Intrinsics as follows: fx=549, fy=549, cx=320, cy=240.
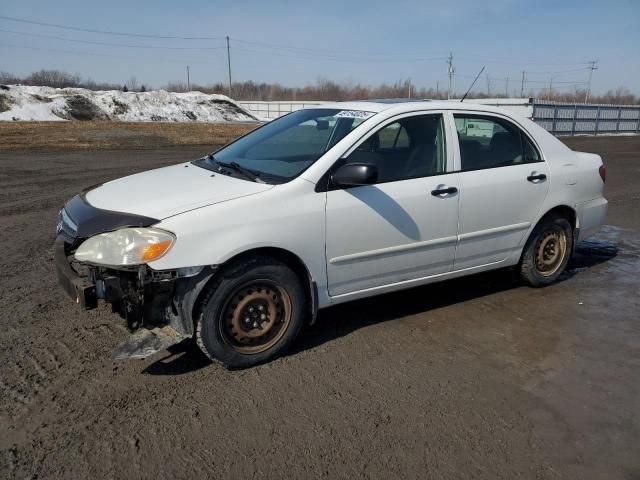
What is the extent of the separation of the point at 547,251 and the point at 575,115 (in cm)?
2877

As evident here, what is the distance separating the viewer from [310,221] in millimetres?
3717

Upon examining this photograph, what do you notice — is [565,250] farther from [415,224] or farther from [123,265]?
[123,265]

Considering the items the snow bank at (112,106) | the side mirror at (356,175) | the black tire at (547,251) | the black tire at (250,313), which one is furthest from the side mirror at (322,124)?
the snow bank at (112,106)

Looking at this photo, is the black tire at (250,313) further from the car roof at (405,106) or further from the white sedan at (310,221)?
the car roof at (405,106)

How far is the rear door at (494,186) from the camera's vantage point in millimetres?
4555

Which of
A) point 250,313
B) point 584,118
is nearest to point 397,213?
point 250,313

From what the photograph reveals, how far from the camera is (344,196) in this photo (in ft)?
12.6

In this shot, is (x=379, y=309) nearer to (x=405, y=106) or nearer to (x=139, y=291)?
(x=405, y=106)

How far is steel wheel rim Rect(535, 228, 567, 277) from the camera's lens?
207 inches

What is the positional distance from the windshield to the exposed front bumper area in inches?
38.4

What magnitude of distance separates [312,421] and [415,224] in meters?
1.77

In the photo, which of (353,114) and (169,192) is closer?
(169,192)

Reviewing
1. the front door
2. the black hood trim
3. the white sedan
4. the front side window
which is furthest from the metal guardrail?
the black hood trim

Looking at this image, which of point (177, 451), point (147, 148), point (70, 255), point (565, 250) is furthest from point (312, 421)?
point (147, 148)
